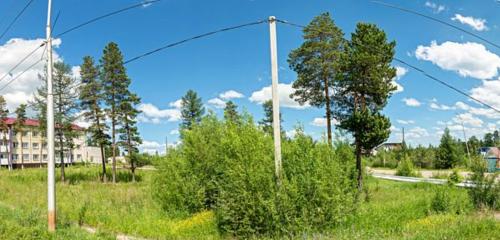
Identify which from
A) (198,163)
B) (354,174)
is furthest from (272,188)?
(198,163)

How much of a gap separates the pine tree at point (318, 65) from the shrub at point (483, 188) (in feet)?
39.3

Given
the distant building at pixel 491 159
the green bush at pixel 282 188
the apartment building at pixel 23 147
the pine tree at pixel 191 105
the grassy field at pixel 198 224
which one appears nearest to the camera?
the grassy field at pixel 198 224

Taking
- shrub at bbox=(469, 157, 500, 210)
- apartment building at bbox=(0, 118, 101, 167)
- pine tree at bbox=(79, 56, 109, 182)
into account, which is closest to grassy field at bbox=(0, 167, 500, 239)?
shrub at bbox=(469, 157, 500, 210)

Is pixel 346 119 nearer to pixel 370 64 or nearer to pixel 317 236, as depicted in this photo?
pixel 370 64

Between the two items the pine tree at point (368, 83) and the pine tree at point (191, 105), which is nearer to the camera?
the pine tree at point (368, 83)

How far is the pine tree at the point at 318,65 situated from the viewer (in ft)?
92.2

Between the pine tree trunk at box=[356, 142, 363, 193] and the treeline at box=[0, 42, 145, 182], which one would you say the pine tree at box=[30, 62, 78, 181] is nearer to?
the treeline at box=[0, 42, 145, 182]

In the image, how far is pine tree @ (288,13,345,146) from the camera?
2811 cm

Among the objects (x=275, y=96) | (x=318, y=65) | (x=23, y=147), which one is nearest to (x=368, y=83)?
(x=318, y=65)

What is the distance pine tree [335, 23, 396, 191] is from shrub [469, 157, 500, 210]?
706 centimetres

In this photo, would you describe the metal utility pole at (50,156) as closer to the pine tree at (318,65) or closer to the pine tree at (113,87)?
the pine tree at (318,65)

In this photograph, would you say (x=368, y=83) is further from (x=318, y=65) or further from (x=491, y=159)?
(x=491, y=159)

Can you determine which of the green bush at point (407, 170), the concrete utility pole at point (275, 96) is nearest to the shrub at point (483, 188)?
the concrete utility pole at point (275, 96)

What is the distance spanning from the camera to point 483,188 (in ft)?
52.4
